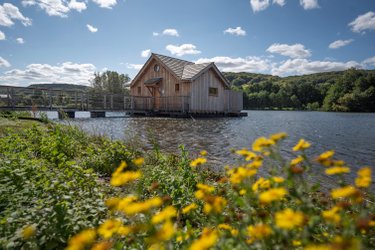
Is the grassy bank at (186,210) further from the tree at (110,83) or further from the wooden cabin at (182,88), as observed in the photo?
the tree at (110,83)

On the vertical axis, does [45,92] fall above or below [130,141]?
above

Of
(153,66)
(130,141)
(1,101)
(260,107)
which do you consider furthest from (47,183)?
(260,107)

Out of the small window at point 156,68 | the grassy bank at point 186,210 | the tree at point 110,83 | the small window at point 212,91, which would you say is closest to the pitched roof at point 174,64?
the small window at point 156,68

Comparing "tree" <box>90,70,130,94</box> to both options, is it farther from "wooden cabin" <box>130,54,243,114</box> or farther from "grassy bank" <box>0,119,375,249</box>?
"grassy bank" <box>0,119,375,249</box>

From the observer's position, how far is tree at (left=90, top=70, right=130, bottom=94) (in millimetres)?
52562

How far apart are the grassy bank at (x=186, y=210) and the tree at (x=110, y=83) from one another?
4962 cm

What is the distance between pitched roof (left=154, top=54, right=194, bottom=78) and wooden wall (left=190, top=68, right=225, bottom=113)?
6.59 ft

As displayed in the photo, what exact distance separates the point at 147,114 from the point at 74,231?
23.4 metres

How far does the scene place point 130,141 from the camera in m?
6.62

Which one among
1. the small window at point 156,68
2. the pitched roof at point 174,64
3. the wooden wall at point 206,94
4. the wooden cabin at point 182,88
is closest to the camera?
the wooden cabin at point 182,88

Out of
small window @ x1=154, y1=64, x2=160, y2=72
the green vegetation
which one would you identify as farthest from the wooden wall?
the green vegetation

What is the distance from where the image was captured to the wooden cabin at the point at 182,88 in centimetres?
2330

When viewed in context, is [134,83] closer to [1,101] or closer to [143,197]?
[1,101]

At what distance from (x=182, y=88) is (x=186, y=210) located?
873 inches
